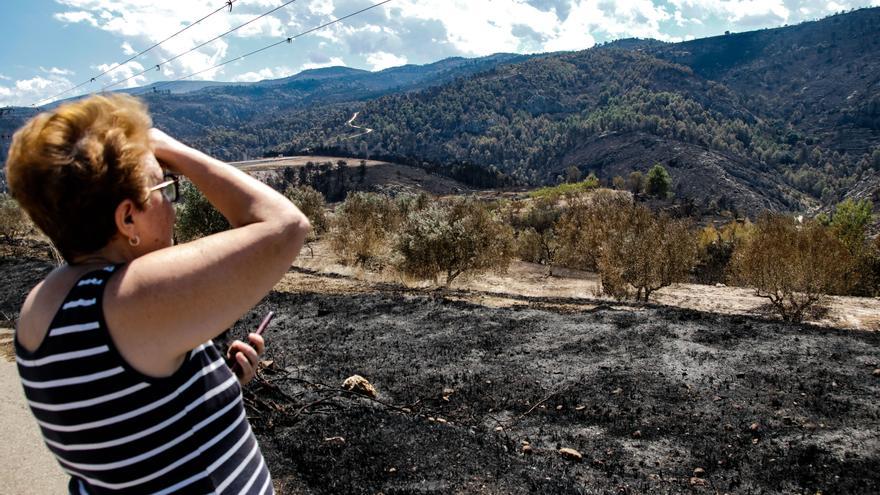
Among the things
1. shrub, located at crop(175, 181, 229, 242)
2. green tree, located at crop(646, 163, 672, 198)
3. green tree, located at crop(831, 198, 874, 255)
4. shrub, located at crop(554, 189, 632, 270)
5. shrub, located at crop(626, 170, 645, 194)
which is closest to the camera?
shrub, located at crop(175, 181, 229, 242)

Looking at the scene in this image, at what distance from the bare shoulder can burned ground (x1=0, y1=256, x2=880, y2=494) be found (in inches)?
165

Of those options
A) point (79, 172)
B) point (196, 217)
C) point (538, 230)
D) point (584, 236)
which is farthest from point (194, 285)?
point (538, 230)

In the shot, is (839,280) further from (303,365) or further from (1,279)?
(1,279)

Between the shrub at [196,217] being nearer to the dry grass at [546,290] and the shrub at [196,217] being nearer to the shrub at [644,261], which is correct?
the dry grass at [546,290]

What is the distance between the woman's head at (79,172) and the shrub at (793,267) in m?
22.2

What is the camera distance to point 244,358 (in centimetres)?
192

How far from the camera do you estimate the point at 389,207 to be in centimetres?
4044

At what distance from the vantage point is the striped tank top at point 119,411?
123 centimetres

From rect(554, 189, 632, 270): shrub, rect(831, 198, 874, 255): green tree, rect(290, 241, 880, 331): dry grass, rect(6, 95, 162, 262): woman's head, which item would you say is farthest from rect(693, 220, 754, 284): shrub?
rect(6, 95, 162, 262): woman's head

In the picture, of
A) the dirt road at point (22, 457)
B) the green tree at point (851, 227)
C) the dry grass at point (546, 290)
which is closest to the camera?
the dirt road at point (22, 457)

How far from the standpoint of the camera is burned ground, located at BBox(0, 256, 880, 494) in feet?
17.1

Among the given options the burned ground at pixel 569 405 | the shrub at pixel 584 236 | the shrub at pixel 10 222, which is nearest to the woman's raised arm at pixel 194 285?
the burned ground at pixel 569 405

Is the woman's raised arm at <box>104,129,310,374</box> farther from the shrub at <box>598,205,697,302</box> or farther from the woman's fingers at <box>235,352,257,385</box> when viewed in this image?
the shrub at <box>598,205,697,302</box>

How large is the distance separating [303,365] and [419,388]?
2.19 m
